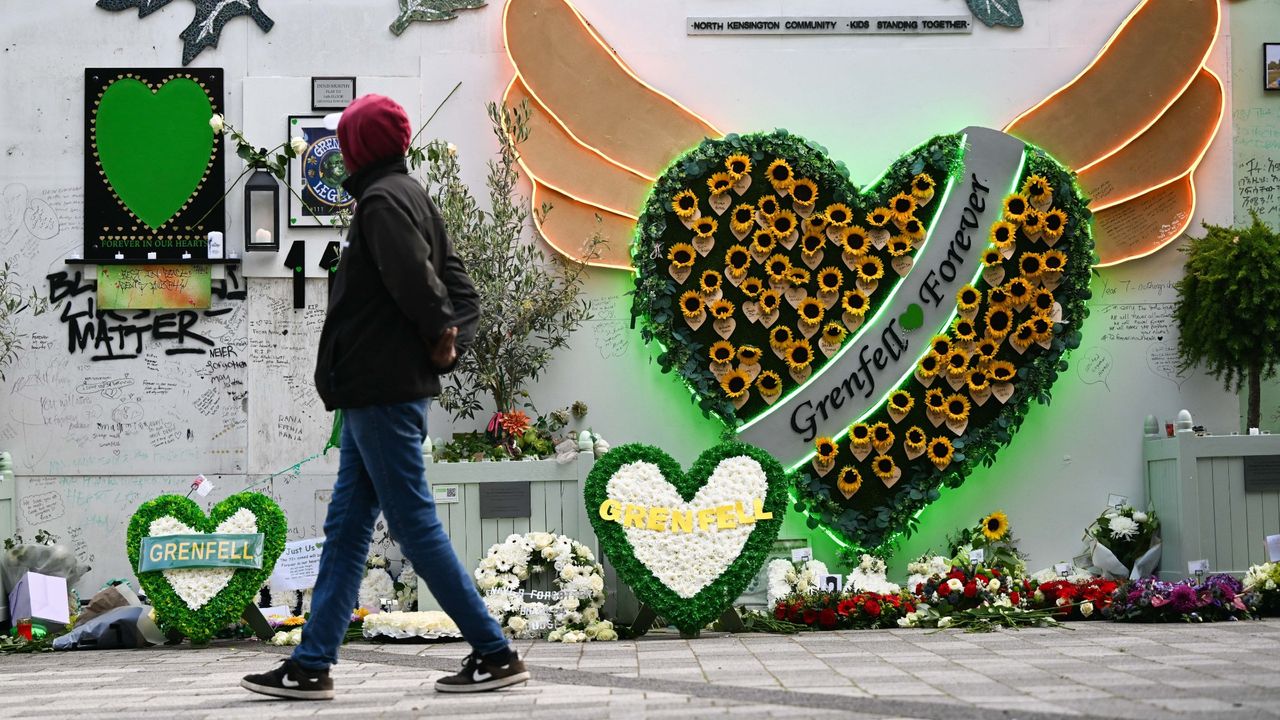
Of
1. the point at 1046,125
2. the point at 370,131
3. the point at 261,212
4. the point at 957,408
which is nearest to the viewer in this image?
the point at 370,131

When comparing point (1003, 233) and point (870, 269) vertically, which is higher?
point (1003, 233)

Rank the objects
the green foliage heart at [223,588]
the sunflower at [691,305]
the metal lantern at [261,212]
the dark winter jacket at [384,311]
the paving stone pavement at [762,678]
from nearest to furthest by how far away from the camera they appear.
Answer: the paving stone pavement at [762,678] → the dark winter jacket at [384,311] → the green foliage heart at [223,588] → the sunflower at [691,305] → the metal lantern at [261,212]

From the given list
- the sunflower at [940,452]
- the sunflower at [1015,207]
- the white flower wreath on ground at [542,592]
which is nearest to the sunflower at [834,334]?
the sunflower at [940,452]

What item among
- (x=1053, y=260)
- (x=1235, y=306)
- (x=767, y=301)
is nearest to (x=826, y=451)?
(x=767, y=301)

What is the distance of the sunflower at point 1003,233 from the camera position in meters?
7.84

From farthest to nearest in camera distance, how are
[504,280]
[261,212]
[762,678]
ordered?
[261,212], [504,280], [762,678]

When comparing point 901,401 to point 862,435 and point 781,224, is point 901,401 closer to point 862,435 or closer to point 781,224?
point 862,435

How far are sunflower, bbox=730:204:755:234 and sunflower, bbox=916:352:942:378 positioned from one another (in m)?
1.21

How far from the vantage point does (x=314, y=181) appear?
8039mm

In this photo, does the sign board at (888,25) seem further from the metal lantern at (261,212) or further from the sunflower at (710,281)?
the metal lantern at (261,212)

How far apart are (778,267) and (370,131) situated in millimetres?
3736

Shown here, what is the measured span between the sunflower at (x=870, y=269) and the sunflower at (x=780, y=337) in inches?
20.1

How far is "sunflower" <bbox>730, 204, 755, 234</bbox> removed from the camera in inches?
305

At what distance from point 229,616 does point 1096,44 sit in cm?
575
